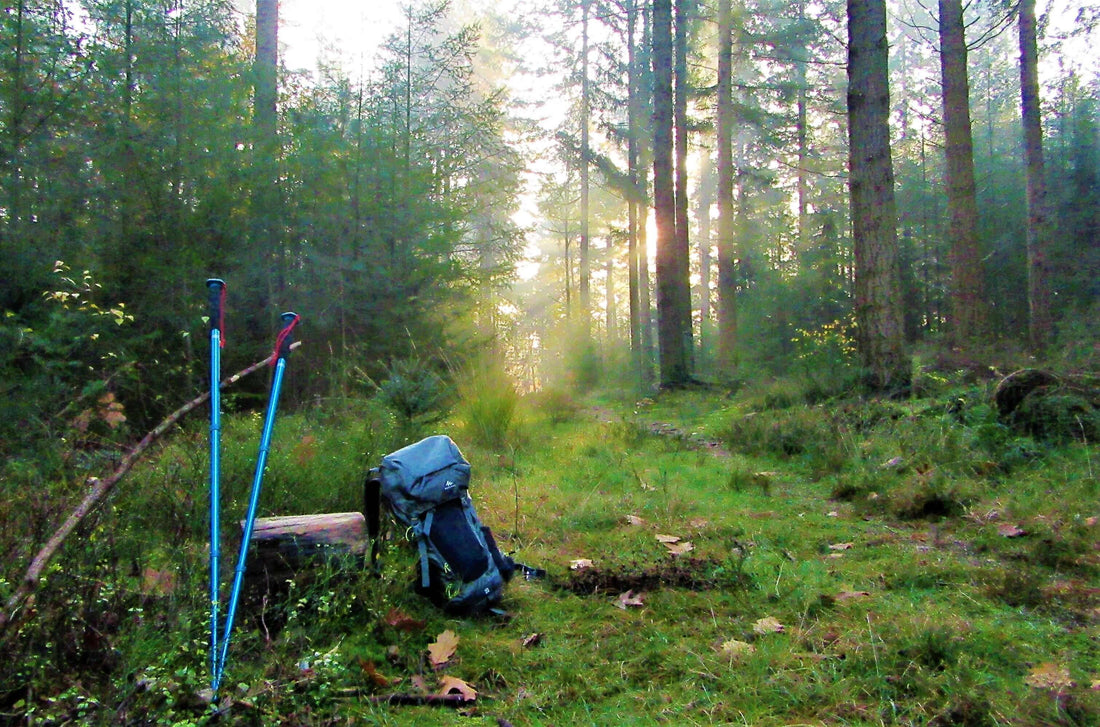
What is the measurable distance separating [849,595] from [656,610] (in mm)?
819

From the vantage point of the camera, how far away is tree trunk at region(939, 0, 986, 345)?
33.1 ft

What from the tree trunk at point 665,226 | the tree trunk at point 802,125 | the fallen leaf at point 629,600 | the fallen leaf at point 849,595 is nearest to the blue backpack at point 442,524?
the fallen leaf at point 629,600

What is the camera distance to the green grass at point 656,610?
82.4 inches

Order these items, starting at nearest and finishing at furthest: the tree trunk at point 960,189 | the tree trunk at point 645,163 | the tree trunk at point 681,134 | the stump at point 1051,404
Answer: the stump at point 1051,404 < the tree trunk at point 960,189 < the tree trunk at point 681,134 < the tree trunk at point 645,163

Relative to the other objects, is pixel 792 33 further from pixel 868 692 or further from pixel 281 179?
pixel 868 692

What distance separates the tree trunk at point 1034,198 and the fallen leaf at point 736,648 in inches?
435

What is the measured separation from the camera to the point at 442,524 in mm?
3141

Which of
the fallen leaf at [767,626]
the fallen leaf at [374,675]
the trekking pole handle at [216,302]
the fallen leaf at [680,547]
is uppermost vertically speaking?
the trekking pole handle at [216,302]

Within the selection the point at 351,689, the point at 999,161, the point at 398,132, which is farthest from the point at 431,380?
the point at 999,161

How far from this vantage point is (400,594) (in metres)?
2.96

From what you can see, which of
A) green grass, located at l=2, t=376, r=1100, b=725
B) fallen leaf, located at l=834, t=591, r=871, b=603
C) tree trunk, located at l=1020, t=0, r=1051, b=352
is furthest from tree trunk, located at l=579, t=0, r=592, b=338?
fallen leaf, located at l=834, t=591, r=871, b=603

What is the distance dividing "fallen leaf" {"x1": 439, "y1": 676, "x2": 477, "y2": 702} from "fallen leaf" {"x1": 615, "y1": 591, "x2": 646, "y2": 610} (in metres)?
0.89

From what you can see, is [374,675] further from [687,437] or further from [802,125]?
[802,125]

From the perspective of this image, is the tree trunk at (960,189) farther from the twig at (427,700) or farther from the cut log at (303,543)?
the twig at (427,700)
